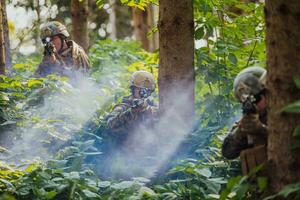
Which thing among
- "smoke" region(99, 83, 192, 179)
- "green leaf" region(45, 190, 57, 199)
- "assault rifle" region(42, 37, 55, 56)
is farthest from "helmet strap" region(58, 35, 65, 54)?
"green leaf" region(45, 190, 57, 199)

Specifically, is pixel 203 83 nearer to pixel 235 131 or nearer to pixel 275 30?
pixel 235 131

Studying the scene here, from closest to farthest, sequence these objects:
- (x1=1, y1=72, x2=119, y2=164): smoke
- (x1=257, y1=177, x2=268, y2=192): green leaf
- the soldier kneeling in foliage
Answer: (x1=257, y1=177, x2=268, y2=192): green leaf → the soldier kneeling in foliage → (x1=1, y1=72, x2=119, y2=164): smoke

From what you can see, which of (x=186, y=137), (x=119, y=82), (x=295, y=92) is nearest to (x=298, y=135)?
(x=295, y=92)

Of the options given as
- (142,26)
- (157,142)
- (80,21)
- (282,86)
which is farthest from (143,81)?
(142,26)

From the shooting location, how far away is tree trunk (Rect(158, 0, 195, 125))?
739 centimetres

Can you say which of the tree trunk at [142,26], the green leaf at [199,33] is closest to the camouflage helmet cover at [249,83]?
the green leaf at [199,33]

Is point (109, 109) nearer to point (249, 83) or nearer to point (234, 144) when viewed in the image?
point (234, 144)

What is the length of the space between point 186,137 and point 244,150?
2.25 metres

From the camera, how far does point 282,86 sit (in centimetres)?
489

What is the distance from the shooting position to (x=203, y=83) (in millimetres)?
8578

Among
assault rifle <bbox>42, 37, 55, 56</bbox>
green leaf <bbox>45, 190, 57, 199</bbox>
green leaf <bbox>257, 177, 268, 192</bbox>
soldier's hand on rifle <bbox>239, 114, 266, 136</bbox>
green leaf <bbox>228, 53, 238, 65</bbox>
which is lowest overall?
green leaf <bbox>45, 190, 57, 199</bbox>

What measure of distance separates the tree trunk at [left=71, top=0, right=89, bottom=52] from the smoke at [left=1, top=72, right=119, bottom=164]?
10.5 ft

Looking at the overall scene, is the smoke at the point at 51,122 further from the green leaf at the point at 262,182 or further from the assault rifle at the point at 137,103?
the green leaf at the point at 262,182

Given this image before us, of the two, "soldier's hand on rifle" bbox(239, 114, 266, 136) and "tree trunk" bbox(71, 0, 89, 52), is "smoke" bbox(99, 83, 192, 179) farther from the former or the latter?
"tree trunk" bbox(71, 0, 89, 52)
